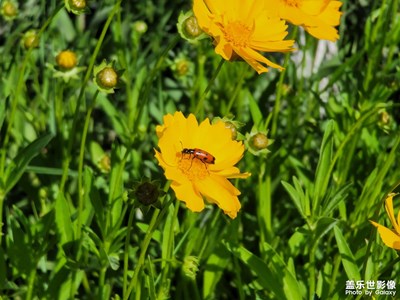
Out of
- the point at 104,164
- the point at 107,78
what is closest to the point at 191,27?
the point at 107,78

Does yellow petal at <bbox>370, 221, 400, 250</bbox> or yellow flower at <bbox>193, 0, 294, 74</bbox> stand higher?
yellow flower at <bbox>193, 0, 294, 74</bbox>

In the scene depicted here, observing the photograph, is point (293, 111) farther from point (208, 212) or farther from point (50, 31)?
point (50, 31)

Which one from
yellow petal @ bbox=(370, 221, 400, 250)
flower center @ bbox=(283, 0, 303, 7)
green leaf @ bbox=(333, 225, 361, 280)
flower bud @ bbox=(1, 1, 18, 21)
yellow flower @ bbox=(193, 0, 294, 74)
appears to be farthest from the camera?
flower bud @ bbox=(1, 1, 18, 21)

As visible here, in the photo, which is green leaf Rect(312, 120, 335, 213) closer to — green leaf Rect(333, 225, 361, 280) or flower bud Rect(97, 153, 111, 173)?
green leaf Rect(333, 225, 361, 280)

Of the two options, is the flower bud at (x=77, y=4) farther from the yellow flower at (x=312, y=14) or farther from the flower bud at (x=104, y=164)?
the flower bud at (x=104, y=164)

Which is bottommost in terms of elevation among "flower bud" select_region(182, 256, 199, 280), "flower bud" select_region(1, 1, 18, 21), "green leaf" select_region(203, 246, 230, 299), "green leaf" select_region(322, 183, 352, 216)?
"green leaf" select_region(203, 246, 230, 299)

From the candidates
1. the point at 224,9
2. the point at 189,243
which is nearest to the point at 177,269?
the point at 189,243

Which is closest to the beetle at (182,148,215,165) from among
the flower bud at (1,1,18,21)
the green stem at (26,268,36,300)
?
the green stem at (26,268,36,300)

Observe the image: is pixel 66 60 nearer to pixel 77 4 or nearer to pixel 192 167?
pixel 77 4
